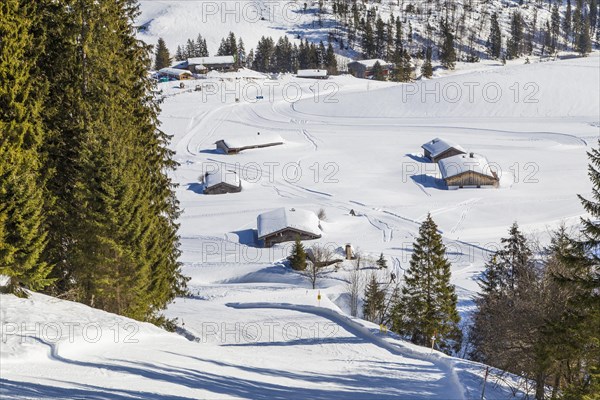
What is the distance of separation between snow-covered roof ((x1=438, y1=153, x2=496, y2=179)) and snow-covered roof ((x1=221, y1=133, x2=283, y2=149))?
22100mm

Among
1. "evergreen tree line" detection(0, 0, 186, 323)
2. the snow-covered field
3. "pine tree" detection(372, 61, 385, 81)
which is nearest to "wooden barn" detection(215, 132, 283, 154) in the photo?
the snow-covered field

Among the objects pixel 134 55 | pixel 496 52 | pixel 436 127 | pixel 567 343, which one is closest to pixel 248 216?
pixel 134 55

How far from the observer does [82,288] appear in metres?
15.6

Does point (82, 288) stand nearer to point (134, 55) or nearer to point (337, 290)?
point (134, 55)

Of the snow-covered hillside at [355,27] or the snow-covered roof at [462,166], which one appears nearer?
the snow-covered roof at [462,166]

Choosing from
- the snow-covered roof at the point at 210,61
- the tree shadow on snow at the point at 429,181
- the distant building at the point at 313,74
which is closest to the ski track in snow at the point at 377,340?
the tree shadow on snow at the point at 429,181

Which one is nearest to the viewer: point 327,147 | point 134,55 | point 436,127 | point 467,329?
point 134,55

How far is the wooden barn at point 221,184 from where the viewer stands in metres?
52.5

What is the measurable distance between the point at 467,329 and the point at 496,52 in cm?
12989

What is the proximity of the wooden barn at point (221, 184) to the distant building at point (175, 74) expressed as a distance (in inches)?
2901

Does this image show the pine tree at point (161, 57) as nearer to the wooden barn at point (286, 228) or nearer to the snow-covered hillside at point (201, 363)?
the wooden barn at point (286, 228)

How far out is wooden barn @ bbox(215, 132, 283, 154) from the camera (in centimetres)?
6762

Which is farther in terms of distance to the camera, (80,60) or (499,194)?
(499,194)

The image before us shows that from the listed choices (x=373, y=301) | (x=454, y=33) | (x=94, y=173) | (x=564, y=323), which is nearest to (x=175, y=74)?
(x=454, y=33)
